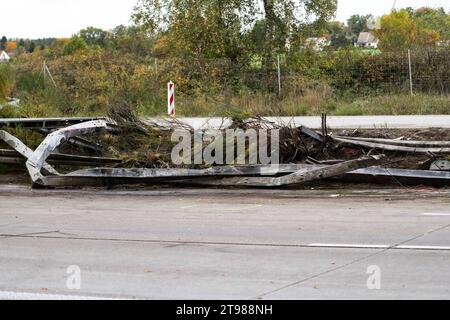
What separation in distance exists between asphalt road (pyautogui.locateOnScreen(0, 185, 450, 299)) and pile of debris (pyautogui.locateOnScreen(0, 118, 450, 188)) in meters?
0.45

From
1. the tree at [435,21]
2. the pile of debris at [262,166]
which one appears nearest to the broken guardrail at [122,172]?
the pile of debris at [262,166]

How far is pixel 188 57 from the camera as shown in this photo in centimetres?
3622

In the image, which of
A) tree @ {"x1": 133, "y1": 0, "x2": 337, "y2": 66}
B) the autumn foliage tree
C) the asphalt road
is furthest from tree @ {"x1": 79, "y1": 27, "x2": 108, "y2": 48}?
the asphalt road

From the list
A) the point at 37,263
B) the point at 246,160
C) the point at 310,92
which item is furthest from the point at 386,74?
the point at 37,263

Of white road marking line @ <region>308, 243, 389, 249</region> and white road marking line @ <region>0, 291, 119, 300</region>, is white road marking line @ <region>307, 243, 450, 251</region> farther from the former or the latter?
white road marking line @ <region>0, 291, 119, 300</region>

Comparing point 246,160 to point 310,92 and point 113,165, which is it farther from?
point 310,92

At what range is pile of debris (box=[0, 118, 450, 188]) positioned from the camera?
14578mm

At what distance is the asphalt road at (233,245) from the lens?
7387 millimetres

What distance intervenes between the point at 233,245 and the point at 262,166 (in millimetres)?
5666

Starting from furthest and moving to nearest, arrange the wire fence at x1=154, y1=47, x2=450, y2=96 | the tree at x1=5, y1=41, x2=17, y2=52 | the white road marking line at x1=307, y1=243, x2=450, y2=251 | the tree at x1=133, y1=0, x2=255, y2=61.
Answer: the tree at x1=5, y1=41, x2=17, y2=52
the tree at x1=133, y1=0, x2=255, y2=61
the wire fence at x1=154, y1=47, x2=450, y2=96
the white road marking line at x1=307, y1=243, x2=450, y2=251

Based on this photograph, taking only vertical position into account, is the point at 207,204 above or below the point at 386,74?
below

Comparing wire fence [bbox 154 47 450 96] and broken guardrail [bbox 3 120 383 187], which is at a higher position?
wire fence [bbox 154 47 450 96]

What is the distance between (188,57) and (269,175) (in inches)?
859

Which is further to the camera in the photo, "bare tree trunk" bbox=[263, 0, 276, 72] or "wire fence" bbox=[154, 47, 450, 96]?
"bare tree trunk" bbox=[263, 0, 276, 72]
